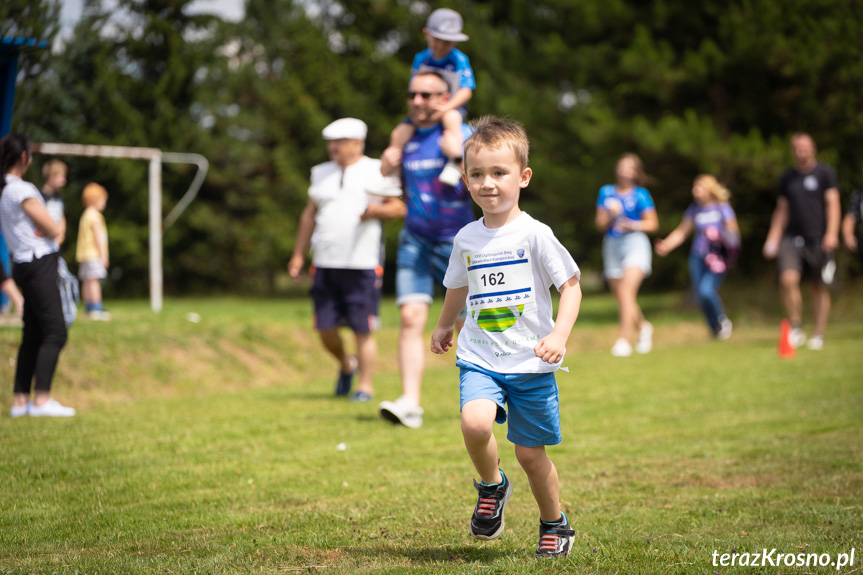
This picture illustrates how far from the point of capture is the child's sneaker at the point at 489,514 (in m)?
3.74

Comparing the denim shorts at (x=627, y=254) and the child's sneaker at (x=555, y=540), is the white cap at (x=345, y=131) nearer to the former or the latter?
the child's sneaker at (x=555, y=540)

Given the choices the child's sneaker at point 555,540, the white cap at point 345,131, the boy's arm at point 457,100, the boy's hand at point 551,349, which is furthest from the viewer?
the white cap at point 345,131

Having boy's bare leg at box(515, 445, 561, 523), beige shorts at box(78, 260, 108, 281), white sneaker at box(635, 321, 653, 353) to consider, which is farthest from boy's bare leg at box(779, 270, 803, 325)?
boy's bare leg at box(515, 445, 561, 523)

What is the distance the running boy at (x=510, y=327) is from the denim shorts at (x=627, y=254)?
836 centimetres

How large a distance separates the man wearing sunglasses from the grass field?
384 mm

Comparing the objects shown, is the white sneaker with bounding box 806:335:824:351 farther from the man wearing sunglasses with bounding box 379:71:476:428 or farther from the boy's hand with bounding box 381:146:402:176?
the boy's hand with bounding box 381:146:402:176

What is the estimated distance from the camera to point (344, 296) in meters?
8.09

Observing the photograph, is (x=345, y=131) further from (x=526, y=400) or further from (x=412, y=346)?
(x=526, y=400)

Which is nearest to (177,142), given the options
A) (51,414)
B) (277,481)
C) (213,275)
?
(213,275)

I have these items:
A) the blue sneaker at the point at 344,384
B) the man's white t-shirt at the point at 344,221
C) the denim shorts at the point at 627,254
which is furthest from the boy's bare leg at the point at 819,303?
the man's white t-shirt at the point at 344,221

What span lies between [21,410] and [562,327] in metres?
4.96

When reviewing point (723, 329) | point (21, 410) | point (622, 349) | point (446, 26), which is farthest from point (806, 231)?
point (21, 410)

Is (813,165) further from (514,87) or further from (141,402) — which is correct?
(514,87)

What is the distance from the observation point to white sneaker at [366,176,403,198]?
22.5ft
